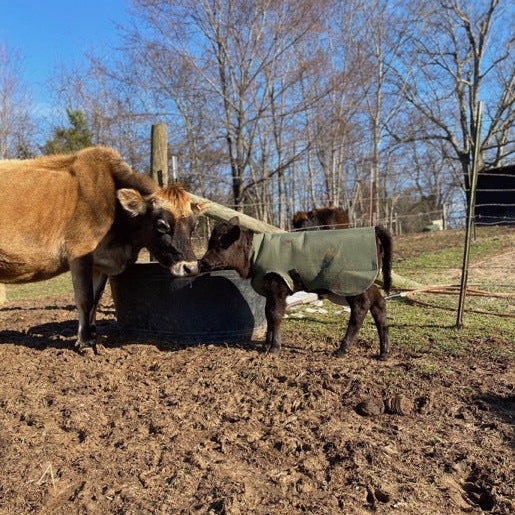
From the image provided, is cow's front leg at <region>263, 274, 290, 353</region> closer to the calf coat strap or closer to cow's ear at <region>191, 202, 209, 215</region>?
the calf coat strap

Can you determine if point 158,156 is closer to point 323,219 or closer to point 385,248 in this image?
point 385,248

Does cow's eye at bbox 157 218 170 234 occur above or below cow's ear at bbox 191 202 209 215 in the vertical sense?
below

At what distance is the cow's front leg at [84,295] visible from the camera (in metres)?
5.18

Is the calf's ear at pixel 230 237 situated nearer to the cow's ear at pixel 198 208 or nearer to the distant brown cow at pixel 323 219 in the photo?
the cow's ear at pixel 198 208

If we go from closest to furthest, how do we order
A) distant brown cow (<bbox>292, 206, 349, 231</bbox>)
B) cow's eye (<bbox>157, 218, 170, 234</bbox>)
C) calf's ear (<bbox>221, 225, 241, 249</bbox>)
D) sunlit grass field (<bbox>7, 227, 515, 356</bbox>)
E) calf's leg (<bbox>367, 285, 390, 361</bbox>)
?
calf's leg (<bbox>367, 285, 390, 361</bbox>) < cow's eye (<bbox>157, 218, 170, 234</bbox>) < calf's ear (<bbox>221, 225, 241, 249</bbox>) < sunlit grass field (<bbox>7, 227, 515, 356</bbox>) < distant brown cow (<bbox>292, 206, 349, 231</bbox>)

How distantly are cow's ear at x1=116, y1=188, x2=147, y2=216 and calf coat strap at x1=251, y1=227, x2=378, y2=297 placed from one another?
128cm

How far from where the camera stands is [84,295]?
5.26 metres

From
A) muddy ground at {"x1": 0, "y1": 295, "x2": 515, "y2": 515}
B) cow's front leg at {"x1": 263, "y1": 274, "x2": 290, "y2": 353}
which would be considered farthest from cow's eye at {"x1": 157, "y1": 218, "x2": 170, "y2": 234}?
muddy ground at {"x1": 0, "y1": 295, "x2": 515, "y2": 515}

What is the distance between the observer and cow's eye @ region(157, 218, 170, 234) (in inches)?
204

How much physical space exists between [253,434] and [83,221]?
3.05 m

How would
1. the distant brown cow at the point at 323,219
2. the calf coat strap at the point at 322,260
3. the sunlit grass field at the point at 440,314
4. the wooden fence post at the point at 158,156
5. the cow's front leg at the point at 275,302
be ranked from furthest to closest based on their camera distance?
the distant brown cow at the point at 323,219 → the wooden fence post at the point at 158,156 → the sunlit grass field at the point at 440,314 → the cow's front leg at the point at 275,302 → the calf coat strap at the point at 322,260

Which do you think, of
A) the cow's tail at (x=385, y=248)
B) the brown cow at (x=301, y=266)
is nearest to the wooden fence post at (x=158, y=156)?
the brown cow at (x=301, y=266)

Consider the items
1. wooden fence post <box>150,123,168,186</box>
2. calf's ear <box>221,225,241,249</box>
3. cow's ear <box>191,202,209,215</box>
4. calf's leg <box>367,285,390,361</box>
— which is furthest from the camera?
wooden fence post <box>150,123,168,186</box>

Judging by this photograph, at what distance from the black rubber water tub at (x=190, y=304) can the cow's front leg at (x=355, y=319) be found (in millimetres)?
1250
